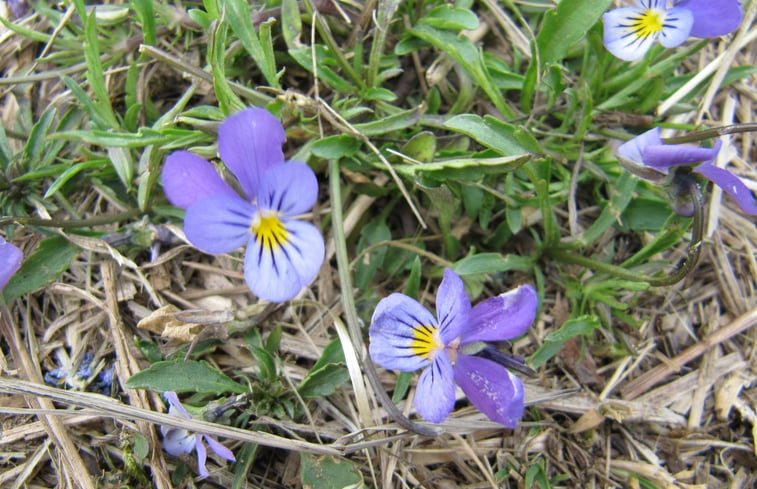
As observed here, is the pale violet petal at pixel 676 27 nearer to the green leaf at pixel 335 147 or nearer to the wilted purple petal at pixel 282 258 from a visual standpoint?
the green leaf at pixel 335 147

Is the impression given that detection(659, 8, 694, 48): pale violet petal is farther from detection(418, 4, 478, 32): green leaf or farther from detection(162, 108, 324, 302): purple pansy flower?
detection(162, 108, 324, 302): purple pansy flower

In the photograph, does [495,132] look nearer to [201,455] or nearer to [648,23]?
[648,23]

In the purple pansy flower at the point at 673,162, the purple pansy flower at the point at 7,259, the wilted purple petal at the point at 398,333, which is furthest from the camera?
the purple pansy flower at the point at 7,259

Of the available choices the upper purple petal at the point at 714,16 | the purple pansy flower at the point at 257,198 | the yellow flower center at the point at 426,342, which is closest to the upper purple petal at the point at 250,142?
the purple pansy flower at the point at 257,198

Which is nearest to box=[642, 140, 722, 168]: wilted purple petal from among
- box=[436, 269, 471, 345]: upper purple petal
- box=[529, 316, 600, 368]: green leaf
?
box=[529, 316, 600, 368]: green leaf

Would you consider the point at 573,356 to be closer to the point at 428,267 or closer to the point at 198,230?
the point at 428,267
